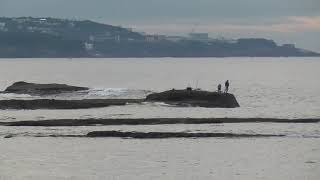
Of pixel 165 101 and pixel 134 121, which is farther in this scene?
pixel 165 101

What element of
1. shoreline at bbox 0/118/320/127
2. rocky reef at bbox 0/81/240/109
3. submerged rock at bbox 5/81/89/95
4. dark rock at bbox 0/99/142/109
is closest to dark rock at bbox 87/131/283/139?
shoreline at bbox 0/118/320/127

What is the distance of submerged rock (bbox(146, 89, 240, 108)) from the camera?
65125 mm

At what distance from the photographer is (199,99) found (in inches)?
2638

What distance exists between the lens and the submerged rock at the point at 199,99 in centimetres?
6512

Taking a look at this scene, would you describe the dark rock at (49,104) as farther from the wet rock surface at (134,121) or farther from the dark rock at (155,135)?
the dark rock at (155,135)

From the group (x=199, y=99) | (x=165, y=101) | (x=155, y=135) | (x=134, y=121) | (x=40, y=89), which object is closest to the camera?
(x=155, y=135)

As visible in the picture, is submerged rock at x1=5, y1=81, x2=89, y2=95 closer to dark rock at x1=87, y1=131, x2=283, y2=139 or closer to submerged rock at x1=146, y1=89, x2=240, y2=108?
submerged rock at x1=146, y1=89, x2=240, y2=108

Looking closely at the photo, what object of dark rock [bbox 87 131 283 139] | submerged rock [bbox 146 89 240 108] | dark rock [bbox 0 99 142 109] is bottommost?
dark rock [bbox 87 131 283 139]

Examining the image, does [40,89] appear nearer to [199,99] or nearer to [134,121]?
[199,99]

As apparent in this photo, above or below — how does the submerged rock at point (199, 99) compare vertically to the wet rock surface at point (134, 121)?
above

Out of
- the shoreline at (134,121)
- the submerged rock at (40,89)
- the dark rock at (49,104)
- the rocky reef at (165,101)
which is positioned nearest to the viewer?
the shoreline at (134,121)

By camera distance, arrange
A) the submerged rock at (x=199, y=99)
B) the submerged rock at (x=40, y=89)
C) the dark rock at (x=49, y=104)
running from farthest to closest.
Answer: the submerged rock at (x=40, y=89) → the submerged rock at (x=199, y=99) → the dark rock at (x=49, y=104)

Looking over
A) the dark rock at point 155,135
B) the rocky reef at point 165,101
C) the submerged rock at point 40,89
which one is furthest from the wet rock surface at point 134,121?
the submerged rock at point 40,89

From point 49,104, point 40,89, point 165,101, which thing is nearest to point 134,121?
point 49,104
